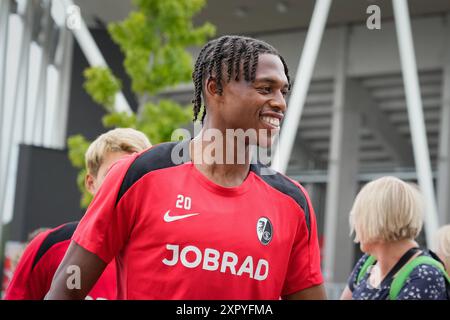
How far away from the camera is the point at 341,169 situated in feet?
80.4

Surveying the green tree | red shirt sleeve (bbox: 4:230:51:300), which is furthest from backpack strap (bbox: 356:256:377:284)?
the green tree

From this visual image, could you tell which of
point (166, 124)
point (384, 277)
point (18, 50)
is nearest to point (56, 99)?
point (18, 50)

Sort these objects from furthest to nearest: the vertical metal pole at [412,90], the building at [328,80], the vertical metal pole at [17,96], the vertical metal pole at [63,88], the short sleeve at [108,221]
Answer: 1. the vertical metal pole at [63,88]
2. the building at [328,80]
3. the vertical metal pole at [17,96]
4. the vertical metal pole at [412,90]
5. the short sleeve at [108,221]

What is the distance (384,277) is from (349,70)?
20.4m

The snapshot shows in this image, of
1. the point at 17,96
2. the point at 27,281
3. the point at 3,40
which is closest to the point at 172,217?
the point at 27,281

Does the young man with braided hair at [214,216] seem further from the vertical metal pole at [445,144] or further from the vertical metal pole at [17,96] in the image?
the vertical metal pole at [445,144]

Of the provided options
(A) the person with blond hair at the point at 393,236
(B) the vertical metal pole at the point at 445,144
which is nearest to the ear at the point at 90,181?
(A) the person with blond hair at the point at 393,236

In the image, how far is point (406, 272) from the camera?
385cm

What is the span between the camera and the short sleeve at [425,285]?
371cm

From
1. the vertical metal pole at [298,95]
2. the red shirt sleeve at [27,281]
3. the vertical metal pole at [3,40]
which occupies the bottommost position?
the red shirt sleeve at [27,281]

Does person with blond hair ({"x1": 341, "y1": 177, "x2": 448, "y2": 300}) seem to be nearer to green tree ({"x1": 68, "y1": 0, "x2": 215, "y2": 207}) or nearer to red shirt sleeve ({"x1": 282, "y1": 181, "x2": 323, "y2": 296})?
red shirt sleeve ({"x1": 282, "y1": 181, "x2": 323, "y2": 296})

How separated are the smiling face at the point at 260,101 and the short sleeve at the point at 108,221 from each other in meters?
0.33
